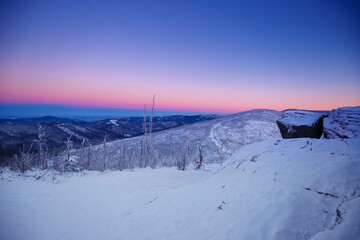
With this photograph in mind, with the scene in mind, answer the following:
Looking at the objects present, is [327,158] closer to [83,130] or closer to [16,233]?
[16,233]

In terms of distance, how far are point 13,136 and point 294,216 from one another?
88945mm

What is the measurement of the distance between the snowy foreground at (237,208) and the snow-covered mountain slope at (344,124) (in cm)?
230

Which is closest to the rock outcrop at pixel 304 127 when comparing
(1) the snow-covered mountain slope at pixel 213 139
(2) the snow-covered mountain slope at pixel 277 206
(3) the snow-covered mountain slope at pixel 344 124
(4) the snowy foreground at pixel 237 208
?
(3) the snow-covered mountain slope at pixel 344 124

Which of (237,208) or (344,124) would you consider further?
(344,124)

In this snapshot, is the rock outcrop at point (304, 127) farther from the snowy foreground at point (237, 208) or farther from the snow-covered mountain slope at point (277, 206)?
the snow-covered mountain slope at point (277, 206)

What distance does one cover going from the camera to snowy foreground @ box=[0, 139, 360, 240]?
7.89 ft

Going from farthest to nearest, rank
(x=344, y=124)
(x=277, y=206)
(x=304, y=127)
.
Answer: (x=304, y=127) → (x=344, y=124) → (x=277, y=206)

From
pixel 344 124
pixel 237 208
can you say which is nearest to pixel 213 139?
pixel 344 124

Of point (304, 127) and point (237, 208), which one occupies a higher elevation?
point (304, 127)

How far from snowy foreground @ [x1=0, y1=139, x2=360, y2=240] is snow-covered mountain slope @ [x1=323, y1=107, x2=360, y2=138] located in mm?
2300

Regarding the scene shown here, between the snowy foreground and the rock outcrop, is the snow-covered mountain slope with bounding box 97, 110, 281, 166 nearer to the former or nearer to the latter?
the rock outcrop

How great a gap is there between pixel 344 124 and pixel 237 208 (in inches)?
306

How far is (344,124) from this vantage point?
7.37m

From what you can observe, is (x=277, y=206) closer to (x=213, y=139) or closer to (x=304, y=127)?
(x=304, y=127)
